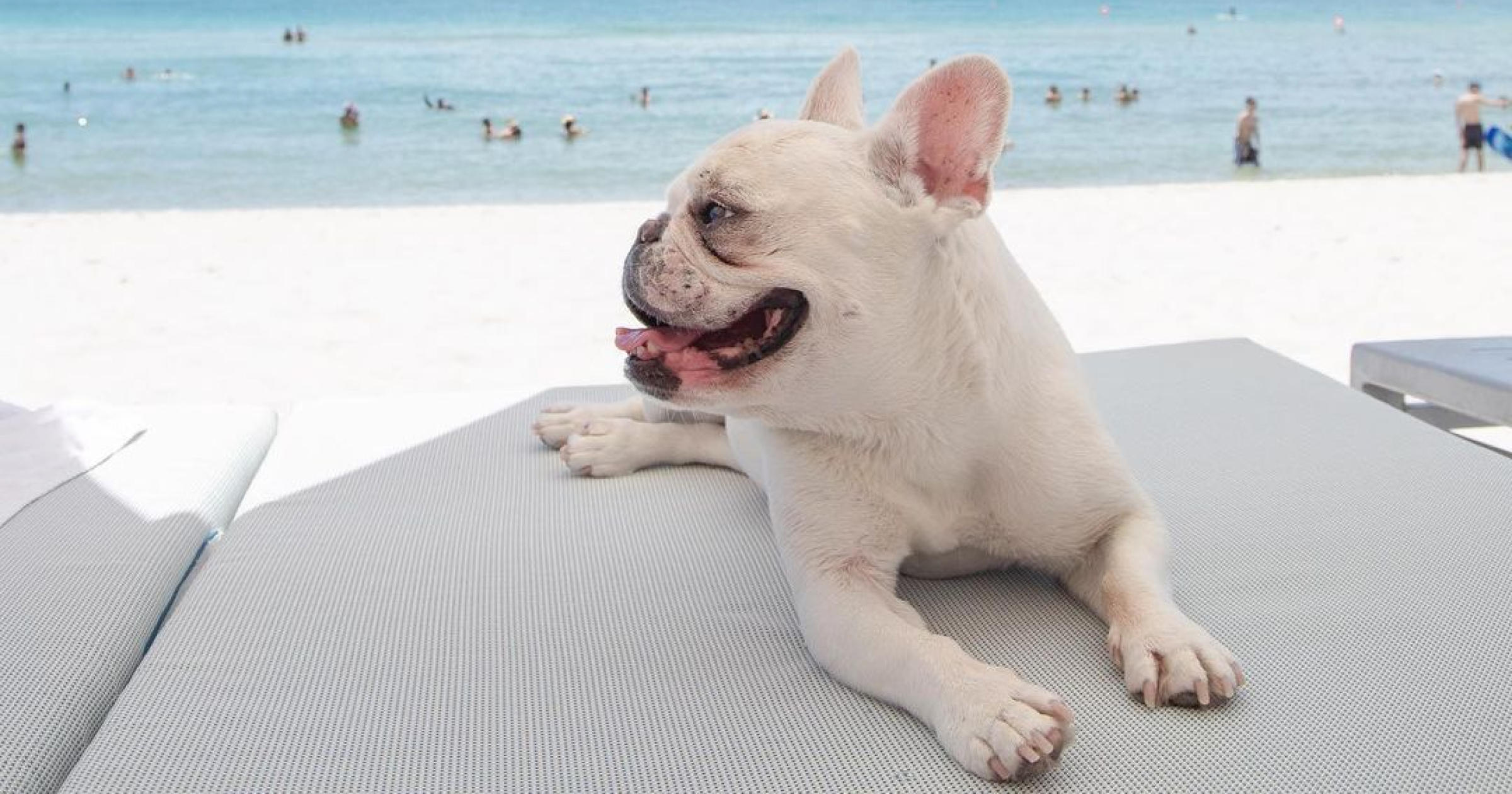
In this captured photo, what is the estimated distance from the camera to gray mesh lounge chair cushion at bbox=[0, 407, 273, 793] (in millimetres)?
2246

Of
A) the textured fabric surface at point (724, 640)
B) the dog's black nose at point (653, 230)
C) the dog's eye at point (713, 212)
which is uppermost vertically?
the dog's eye at point (713, 212)

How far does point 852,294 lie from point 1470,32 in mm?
52172

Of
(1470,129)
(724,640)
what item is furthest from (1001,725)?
(1470,129)

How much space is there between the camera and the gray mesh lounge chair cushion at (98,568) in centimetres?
225

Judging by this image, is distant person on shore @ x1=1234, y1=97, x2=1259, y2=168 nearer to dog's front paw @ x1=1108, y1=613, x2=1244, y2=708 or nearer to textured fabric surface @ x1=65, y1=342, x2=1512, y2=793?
textured fabric surface @ x1=65, y1=342, x2=1512, y2=793

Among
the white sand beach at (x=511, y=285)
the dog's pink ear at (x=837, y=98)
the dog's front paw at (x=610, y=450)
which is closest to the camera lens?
the dog's pink ear at (x=837, y=98)

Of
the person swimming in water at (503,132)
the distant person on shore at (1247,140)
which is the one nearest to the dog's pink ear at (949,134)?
the distant person on shore at (1247,140)

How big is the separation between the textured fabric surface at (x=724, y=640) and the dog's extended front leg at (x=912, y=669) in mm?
41

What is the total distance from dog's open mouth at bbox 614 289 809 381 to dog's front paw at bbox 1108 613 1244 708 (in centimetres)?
71

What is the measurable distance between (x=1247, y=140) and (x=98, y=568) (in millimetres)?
19015

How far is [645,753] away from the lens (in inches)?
81.0

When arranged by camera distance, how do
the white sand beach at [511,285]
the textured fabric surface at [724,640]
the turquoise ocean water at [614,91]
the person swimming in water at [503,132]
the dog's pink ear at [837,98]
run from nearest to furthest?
the textured fabric surface at [724,640]
the dog's pink ear at [837,98]
the white sand beach at [511,285]
the turquoise ocean water at [614,91]
the person swimming in water at [503,132]

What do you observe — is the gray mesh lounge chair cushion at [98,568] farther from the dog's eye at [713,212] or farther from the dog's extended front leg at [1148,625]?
the dog's extended front leg at [1148,625]

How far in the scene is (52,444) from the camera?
3467 mm
